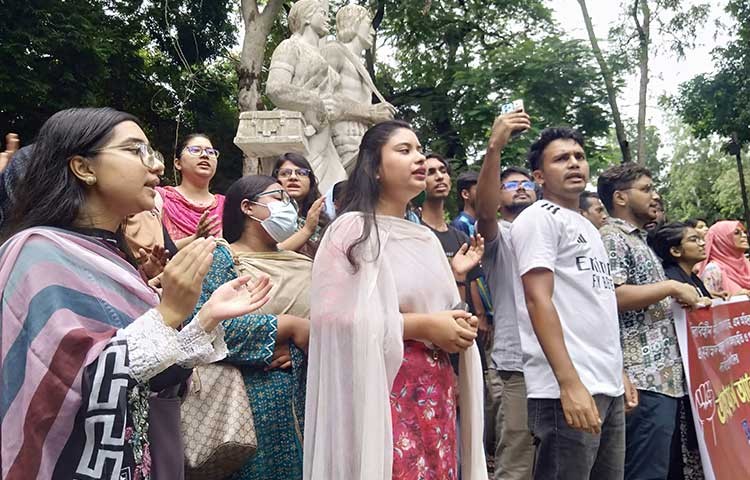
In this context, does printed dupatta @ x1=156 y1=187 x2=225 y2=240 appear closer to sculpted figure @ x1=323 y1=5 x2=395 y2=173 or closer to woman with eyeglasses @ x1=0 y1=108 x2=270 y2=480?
woman with eyeglasses @ x1=0 y1=108 x2=270 y2=480

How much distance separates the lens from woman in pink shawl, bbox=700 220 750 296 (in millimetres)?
6336

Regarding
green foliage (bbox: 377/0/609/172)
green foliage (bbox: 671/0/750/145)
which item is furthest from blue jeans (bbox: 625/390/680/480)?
green foliage (bbox: 671/0/750/145)

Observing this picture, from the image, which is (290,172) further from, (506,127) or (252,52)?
(252,52)

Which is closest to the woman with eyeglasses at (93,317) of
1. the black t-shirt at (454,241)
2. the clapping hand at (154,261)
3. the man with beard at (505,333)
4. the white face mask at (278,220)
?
the clapping hand at (154,261)

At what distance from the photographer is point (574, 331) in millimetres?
3111

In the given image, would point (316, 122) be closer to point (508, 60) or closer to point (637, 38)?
point (508, 60)

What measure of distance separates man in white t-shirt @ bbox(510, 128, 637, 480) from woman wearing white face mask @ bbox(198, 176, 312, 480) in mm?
936

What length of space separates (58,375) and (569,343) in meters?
2.06

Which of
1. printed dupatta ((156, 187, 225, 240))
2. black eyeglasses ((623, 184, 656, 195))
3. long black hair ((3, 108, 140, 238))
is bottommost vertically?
long black hair ((3, 108, 140, 238))

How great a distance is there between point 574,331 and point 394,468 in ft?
3.37

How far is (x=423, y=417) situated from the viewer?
2.62m

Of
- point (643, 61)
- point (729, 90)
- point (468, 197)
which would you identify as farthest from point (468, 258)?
point (729, 90)

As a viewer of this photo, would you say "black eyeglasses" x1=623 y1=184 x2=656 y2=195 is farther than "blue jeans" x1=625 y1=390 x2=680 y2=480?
Yes

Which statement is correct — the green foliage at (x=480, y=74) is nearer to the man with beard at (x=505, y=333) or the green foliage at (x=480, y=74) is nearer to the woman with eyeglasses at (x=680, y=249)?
the woman with eyeglasses at (x=680, y=249)
